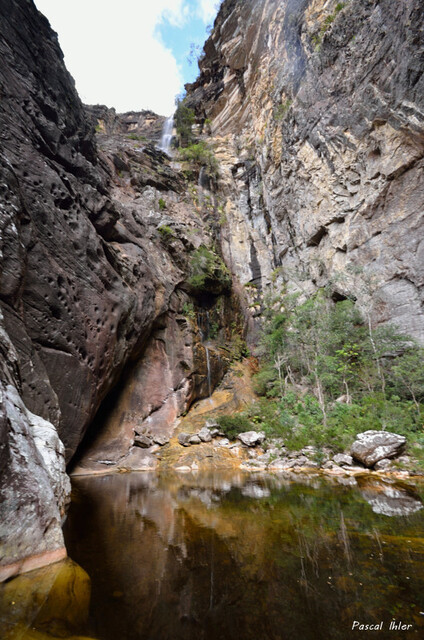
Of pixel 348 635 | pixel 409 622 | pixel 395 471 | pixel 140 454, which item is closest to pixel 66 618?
pixel 348 635

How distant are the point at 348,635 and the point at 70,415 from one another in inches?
364

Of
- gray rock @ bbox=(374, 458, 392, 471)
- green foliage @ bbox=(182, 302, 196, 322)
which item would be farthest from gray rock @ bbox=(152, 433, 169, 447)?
gray rock @ bbox=(374, 458, 392, 471)

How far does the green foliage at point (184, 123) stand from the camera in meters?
35.5

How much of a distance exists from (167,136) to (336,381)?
39372 mm

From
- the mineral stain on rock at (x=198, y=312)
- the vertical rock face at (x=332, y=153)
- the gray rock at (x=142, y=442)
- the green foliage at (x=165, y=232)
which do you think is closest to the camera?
the mineral stain on rock at (x=198, y=312)

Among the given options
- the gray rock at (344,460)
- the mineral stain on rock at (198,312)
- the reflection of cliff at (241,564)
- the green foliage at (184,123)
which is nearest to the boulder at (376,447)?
the mineral stain on rock at (198,312)

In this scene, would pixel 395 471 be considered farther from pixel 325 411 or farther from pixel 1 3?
pixel 1 3

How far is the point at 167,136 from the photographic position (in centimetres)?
3875

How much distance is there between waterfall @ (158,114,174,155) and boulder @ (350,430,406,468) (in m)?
37.9

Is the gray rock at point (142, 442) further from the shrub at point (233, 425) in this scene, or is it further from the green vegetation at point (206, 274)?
the green vegetation at point (206, 274)

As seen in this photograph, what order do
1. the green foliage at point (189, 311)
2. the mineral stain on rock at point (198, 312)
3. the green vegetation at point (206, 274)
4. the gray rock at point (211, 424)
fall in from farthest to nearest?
the green vegetation at point (206, 274), the green foliage at point (189, 311), the gray rock at point (211, 424), the mineral stain on rock at point (198, 312)

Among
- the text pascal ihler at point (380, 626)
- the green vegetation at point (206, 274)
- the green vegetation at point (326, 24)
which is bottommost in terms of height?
the text pascal ihler at point (380, 626)

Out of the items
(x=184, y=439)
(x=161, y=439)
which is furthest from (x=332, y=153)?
(x=161, y=439)

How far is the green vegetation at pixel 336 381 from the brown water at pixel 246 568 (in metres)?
5.34
